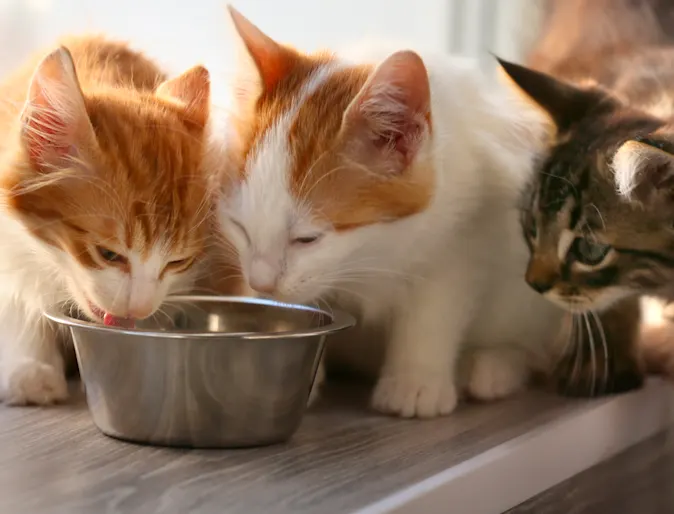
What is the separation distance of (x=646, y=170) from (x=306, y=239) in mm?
452

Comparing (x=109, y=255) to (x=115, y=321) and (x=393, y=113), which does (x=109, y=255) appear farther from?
(x=393, y=113)

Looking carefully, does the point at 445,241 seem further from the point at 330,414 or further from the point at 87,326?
the point at 87,326

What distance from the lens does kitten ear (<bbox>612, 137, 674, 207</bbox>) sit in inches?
41.5

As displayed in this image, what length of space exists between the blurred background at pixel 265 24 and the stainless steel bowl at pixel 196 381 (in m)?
0.45

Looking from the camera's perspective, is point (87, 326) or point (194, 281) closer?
point (87, 326)

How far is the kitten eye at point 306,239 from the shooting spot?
1052 millimetres

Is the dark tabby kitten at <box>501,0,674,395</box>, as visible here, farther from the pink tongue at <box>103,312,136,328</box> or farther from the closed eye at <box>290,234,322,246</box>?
the pink tongue at <box>103,312,136,328</box>

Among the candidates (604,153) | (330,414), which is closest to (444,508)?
(330,414)

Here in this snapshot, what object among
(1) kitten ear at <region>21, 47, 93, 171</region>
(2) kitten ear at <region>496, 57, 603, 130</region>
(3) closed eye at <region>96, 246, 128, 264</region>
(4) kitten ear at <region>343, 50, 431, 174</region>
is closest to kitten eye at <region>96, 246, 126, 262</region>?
(3) closed eye at <region>96, 246, 128, 264</region>

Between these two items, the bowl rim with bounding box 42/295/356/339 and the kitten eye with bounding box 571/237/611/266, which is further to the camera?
the kitten eye with bounding box 571/237/611/266

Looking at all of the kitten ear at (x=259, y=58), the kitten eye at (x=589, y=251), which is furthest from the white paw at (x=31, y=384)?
the kitten eye at (x=589, y=251)

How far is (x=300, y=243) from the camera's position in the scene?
106cm

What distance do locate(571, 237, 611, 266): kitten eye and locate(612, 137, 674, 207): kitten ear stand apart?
0.08 meters

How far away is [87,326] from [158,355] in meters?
0.09
